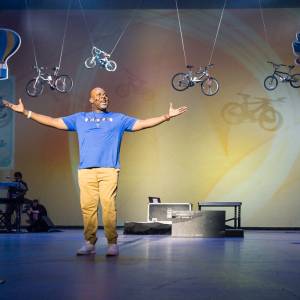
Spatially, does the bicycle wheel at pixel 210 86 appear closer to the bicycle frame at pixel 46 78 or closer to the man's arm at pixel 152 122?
the bicycle frame at pixel 46 78

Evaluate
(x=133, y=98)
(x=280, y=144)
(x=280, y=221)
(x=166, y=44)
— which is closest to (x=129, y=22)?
(x=166, y=44)

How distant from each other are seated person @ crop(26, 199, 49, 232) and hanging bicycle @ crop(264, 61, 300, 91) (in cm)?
561

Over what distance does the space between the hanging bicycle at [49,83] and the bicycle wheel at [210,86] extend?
2954 millimetres

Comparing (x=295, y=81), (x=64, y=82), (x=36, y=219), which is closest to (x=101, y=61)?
(x=64, y=82)

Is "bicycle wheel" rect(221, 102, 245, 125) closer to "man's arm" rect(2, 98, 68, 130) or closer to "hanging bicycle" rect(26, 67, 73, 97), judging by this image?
"hanging bicycle" rect(26, 67, 73, 97)

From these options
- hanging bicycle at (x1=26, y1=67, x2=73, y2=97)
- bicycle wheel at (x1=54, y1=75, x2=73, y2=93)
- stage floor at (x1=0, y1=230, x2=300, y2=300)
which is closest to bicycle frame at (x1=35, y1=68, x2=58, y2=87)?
hanging bicycle at (x1=26, y1=67, x2=73, y2=97)

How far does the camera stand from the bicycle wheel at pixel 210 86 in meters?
12.3

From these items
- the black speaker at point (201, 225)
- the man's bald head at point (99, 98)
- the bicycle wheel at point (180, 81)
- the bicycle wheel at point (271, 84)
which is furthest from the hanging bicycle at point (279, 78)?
the man's bald head at point (99, 98)

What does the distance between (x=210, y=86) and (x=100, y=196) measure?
26.5ft

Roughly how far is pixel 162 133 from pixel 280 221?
3287mm

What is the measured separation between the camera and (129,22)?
13094 millimetres

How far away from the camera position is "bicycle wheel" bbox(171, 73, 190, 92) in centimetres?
1238

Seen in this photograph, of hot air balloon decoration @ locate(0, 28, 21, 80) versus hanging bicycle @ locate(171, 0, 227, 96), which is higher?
hot air balloon decoration @ locate(0, 28, 21, 80)

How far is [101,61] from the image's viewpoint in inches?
477
